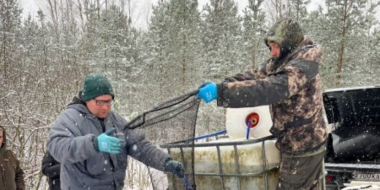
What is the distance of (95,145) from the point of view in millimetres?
2398

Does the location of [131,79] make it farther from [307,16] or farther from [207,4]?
[307,16]

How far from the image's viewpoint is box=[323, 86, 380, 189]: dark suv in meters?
5.00

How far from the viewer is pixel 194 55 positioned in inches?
987

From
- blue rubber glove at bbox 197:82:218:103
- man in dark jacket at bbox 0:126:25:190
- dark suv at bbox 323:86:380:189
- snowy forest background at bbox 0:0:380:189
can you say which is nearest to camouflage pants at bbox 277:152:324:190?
blue rubber glove at bbox 197:82:218:103

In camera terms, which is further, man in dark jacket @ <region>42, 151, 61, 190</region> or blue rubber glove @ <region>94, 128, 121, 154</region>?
man in dark jacket @ <region>42, 151, 61, 190</region>

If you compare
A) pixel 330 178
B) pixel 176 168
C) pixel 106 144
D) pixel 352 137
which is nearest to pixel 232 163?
pixel 176 168

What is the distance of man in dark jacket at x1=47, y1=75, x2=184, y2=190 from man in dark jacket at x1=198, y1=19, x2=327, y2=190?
0.74 meters

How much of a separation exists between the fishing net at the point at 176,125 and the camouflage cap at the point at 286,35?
0.79 meters

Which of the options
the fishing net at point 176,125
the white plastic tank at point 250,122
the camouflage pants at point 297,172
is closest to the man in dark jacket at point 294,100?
the camouflage pants at point 297,172

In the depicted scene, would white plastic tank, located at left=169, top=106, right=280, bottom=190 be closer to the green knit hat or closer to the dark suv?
the green knit hat

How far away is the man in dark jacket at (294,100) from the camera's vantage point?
241cm

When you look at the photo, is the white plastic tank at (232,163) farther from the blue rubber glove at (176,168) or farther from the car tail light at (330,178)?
the car tail light at (330,178)

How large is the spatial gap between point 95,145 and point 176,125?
554mm

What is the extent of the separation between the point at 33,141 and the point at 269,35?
581cm
